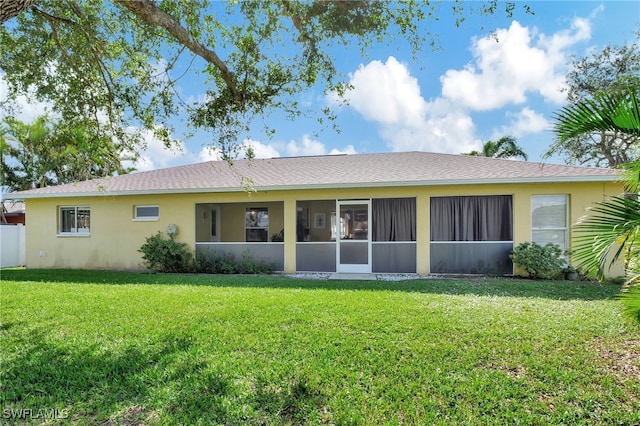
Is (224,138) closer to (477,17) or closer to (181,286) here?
(181,286)

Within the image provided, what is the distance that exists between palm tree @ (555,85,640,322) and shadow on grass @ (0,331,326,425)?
3.28m

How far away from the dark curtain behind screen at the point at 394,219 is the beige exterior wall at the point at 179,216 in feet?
1.11

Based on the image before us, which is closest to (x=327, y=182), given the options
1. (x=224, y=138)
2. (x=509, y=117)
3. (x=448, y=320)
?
(x=224, y=138)

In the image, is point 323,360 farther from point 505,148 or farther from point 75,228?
point 505,148

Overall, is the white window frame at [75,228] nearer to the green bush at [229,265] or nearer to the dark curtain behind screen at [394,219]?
the green bush at [229,265]

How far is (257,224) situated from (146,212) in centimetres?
454

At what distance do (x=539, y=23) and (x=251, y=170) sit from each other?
10.4 meters

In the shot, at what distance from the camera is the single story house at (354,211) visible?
9.90m

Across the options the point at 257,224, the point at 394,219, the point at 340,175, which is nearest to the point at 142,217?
the point at 257,224

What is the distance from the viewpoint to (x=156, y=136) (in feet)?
27.3

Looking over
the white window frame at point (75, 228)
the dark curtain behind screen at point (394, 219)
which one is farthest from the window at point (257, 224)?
the white window frame at point (75, 228)

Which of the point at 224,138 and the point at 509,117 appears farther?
the point at 509,117

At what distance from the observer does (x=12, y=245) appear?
14586mm

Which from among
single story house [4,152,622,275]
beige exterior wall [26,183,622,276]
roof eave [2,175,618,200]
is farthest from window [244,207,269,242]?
roof eave [2,175,618,200]
